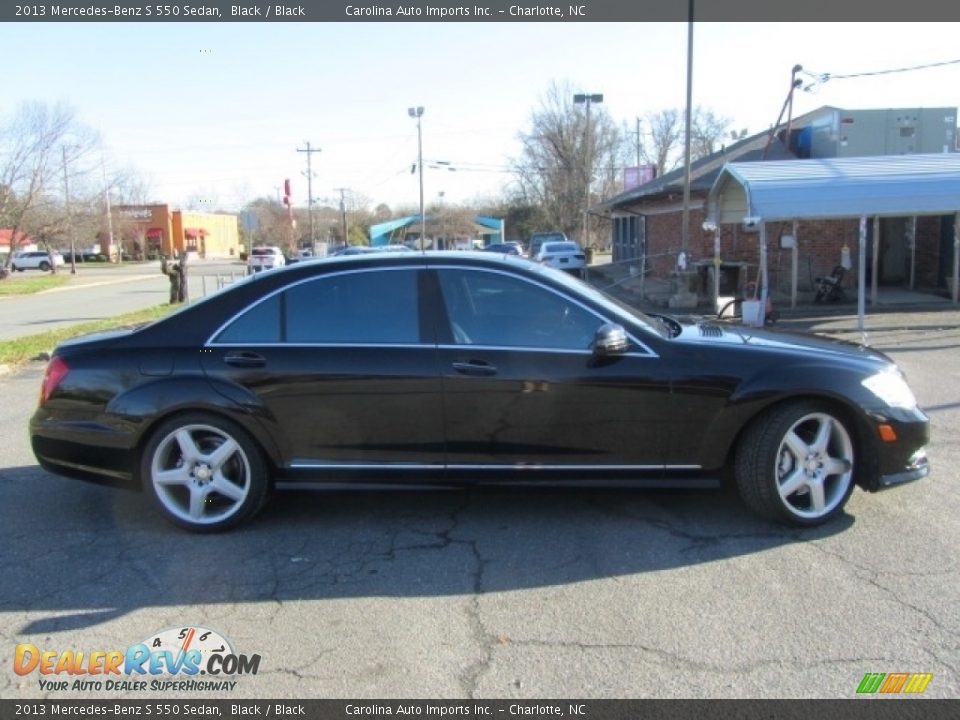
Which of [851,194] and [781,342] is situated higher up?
[851,194]

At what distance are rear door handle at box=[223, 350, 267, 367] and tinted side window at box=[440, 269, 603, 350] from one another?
113 cm

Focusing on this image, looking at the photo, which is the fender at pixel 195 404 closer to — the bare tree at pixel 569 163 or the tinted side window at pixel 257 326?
the tinted side window at pixel 257 326

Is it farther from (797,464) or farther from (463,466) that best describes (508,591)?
(797,464)

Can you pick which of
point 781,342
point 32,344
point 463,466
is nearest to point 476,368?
point 463,466

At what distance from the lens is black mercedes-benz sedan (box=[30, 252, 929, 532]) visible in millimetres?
4156

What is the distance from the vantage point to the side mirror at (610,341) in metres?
4.06

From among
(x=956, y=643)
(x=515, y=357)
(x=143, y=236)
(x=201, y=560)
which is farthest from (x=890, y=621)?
(x=143, y=236)

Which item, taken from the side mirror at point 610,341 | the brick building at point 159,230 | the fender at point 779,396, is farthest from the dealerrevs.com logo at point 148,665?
the brick building at point 159,230

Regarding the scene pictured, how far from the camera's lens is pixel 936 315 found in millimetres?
14828

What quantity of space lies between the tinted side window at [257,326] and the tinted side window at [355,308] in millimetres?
77

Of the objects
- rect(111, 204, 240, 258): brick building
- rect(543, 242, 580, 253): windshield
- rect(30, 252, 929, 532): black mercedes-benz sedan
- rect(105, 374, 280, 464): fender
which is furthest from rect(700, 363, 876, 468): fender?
rect(111, 204, 240, 258): brick building

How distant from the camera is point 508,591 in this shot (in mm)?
3596

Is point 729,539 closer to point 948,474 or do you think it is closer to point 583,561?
point 583,561

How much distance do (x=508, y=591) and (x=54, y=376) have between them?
301cm
